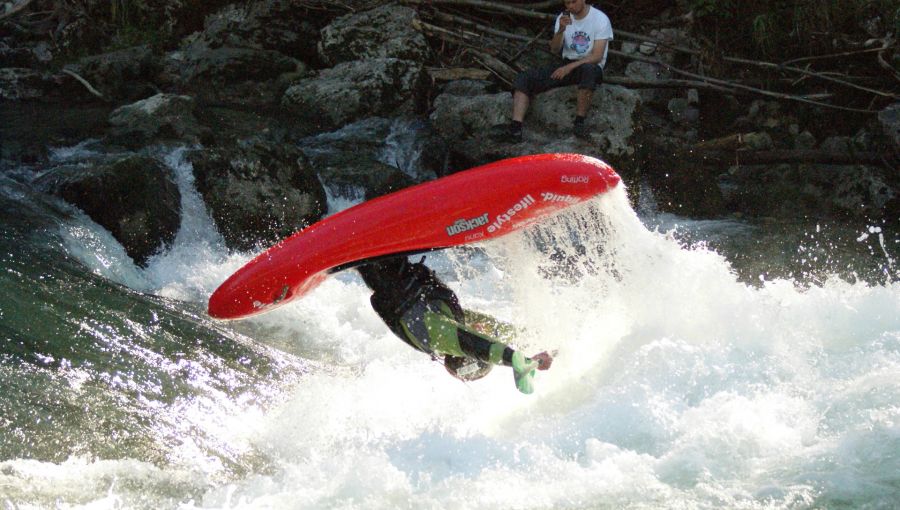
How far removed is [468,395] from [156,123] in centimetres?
449

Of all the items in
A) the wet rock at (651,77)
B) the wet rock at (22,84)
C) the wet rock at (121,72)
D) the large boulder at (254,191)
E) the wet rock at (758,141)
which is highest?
the wet rock at (651,77)

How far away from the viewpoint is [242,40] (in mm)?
11109

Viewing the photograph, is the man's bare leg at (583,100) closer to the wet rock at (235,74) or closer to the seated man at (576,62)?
the seated man at (576,62)

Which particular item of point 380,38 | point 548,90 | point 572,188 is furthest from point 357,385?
point 380,38

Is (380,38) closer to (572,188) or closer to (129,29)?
(129,29)

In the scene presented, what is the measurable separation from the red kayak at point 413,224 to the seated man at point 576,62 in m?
3.82

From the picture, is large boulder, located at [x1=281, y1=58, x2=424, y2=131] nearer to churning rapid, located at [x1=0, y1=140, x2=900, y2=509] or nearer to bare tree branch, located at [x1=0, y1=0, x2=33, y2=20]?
bare tree branch, located at [x1=0, y1=0, x2=33, y2=20]

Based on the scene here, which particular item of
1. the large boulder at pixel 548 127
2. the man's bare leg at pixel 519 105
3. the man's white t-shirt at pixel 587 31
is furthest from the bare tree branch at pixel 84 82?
the man's white t-shirt at pixel 587 31

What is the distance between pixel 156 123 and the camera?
827 centimetres

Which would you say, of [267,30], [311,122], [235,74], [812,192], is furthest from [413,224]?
[267,30]

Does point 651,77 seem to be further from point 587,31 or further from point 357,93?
point 357,93

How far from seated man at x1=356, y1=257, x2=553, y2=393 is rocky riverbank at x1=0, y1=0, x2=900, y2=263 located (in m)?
2.88

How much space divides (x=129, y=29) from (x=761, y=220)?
24.1 feet

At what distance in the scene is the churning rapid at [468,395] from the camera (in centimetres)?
372
